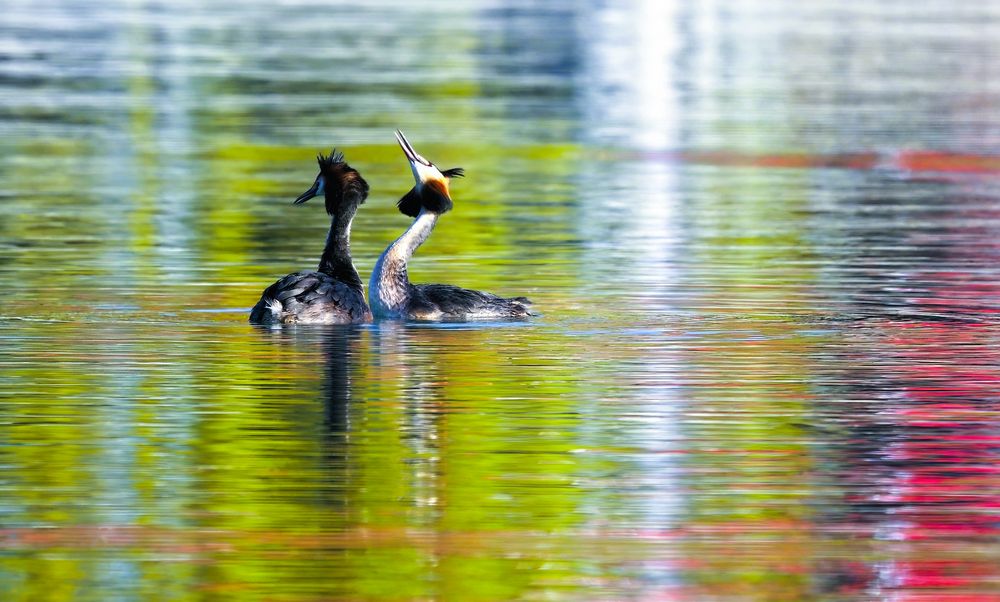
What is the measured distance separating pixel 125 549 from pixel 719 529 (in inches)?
92.8

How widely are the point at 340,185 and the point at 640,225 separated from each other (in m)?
6.57

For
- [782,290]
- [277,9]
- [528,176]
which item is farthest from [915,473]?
[277,9]

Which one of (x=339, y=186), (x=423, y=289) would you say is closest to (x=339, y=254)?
(x=339, y=186)

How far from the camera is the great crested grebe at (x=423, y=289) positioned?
1683 cm

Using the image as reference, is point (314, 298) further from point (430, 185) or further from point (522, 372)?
point (522, 372)

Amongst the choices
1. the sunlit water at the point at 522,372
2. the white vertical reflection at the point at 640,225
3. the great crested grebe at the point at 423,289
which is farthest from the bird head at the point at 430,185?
the white vertical reflection at the point at 640,225

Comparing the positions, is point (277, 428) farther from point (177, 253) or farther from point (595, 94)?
point (595, 94)

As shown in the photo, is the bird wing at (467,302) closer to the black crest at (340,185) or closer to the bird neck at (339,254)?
the bird neck at (339,254)

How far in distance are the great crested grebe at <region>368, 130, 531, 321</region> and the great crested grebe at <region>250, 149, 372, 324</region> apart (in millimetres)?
193

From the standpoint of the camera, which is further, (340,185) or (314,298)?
(340,185)

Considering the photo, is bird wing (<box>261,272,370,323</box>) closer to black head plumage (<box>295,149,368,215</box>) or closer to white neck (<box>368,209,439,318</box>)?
white neck (<box>368,209,439,318</box>)

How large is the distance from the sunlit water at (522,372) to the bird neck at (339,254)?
0.75m

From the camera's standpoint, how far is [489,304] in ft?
55.0

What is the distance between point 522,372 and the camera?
48.3 ft
